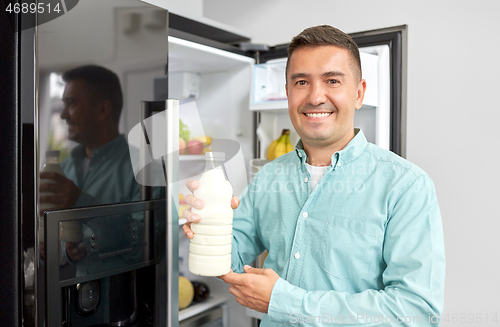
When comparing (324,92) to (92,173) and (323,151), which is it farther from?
(92,173)

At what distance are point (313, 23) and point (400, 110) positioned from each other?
2.65 ft

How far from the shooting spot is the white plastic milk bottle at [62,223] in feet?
3.18

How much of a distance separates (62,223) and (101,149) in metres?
0.21

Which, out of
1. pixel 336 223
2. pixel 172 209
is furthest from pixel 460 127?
pixel 172 209

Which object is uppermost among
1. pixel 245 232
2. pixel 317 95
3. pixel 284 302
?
pixel 317 95

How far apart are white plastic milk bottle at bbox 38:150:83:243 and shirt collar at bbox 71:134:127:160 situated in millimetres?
43

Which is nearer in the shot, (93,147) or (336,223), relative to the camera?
(93,147)

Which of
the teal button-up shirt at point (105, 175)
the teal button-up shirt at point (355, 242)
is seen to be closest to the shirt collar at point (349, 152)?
the teal button-up shirt at point (355, 242)

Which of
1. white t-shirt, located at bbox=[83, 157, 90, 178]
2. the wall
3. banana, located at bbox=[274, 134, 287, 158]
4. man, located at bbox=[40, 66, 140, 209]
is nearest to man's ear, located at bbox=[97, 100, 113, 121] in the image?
man, located at bbox=[40, 66, 140, 209]

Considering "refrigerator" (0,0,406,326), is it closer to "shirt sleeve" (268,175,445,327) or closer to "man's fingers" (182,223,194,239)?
"man's fingers" (182,223,194,239)

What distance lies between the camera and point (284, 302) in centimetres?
109

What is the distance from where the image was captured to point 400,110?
69.0 inches

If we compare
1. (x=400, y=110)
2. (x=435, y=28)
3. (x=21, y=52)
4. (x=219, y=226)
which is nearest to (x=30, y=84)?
(x=21, y=52)

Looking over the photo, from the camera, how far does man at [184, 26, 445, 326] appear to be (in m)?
1.05
